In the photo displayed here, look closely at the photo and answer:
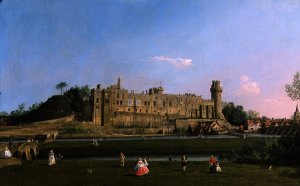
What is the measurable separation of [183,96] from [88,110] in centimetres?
4289

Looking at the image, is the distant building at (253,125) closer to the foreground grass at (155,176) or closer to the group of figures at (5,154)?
the foreground grass at (155,176)

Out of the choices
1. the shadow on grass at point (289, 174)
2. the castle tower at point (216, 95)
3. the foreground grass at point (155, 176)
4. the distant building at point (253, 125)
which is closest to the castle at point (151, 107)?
the castle tower at point (216, 95)

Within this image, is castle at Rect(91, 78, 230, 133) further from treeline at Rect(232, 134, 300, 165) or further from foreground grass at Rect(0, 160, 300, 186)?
foreground grass at Rect(0, 160, 300, 186)

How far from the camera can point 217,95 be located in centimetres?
17212

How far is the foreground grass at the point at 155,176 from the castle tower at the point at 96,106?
96315mm

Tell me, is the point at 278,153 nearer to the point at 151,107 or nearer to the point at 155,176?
the point at 155,176

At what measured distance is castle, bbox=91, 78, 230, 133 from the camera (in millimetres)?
138625

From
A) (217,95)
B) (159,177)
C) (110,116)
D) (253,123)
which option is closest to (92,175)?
(159,177)

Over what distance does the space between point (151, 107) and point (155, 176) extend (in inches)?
4897

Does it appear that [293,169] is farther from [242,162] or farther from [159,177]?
[159,177]

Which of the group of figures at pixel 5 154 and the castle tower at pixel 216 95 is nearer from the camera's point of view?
the group of figures at pixel 5 154

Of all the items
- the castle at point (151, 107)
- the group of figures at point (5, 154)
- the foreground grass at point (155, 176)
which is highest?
the castle at point (151, 107)

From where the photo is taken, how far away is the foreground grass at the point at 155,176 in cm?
Answer: 2852

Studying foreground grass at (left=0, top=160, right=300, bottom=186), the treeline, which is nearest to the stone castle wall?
the treeline
